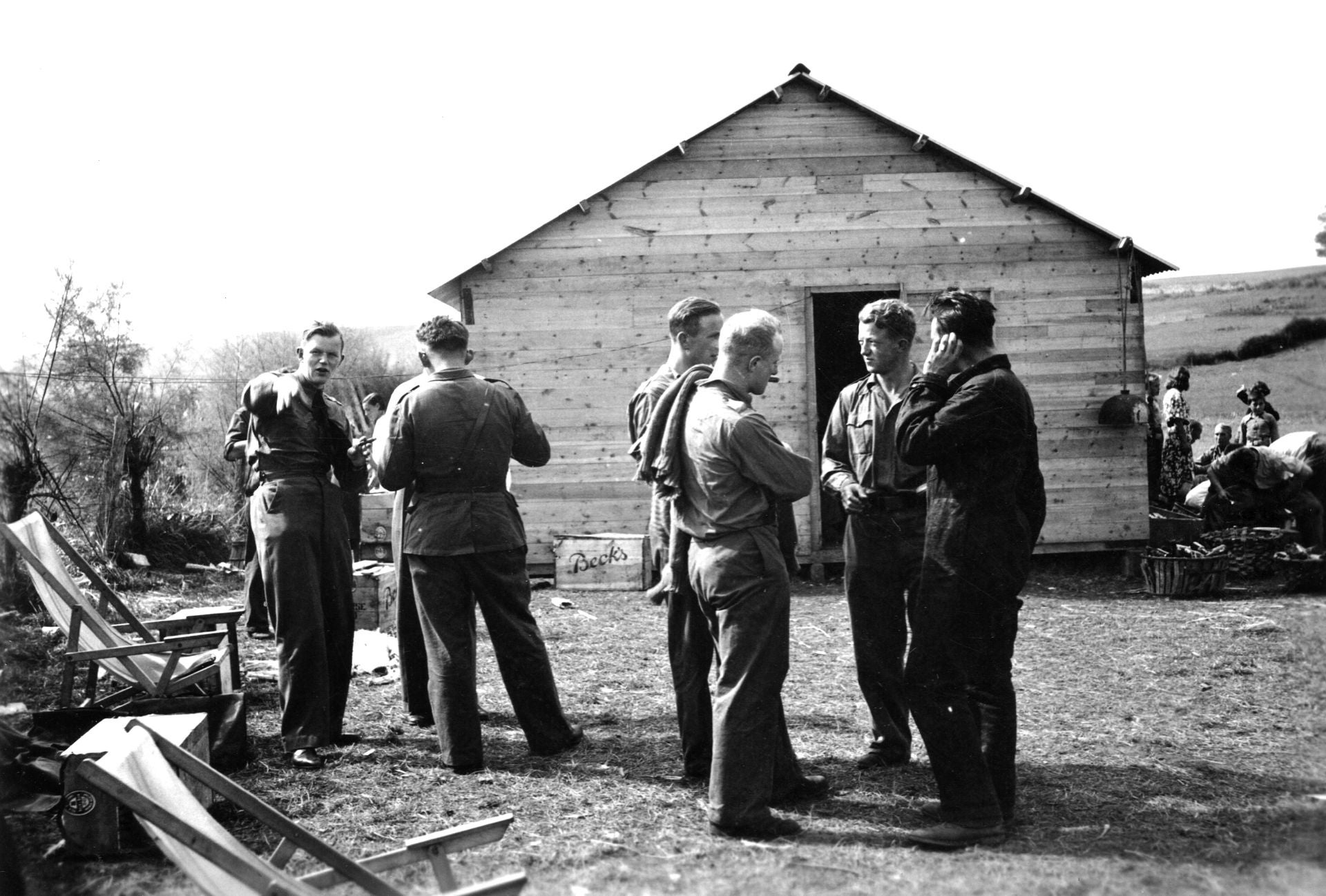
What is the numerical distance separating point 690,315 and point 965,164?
7419mm

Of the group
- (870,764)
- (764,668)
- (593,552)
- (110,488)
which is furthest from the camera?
(110,488)

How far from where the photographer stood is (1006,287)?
1127 cm

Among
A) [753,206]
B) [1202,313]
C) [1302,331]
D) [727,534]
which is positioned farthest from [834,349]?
[727,534]

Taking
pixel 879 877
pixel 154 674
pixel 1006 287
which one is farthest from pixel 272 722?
pixel 1006 287

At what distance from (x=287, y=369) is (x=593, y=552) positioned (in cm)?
580

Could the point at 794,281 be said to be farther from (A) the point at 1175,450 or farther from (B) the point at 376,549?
(A) the point at 1175,450

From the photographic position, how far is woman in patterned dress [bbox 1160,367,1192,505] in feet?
49.2

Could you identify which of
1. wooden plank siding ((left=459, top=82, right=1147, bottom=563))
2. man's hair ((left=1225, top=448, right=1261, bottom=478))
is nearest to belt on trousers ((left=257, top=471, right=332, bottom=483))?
wooden plank siding ((left=459, top=82, right=1147, bottom=563))

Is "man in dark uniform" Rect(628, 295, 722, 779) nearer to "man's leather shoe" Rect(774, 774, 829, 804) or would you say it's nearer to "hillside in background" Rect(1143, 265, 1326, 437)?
"man's leather shoe" Rect(774, 774, 829, 804)

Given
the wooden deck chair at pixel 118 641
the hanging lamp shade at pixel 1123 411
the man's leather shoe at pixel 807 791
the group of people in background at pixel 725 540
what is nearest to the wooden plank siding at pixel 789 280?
the hanging lamp shade at pixel 1123 411

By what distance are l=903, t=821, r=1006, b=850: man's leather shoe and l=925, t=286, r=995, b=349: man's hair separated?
6.19 ft

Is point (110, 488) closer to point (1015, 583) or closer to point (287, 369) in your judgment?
point (287, 369)

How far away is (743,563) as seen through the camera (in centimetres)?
407

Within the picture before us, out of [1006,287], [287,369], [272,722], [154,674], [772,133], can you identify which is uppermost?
[772,133]
